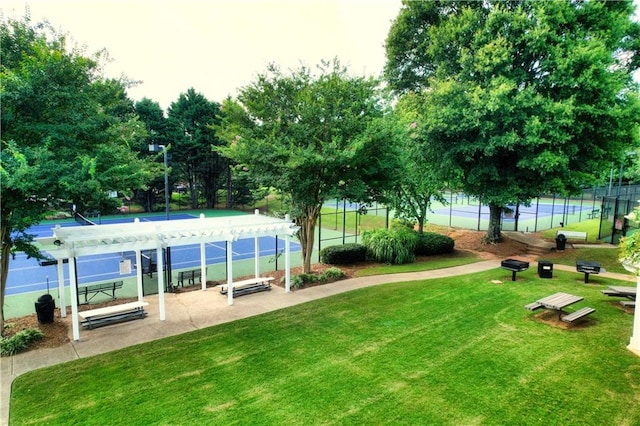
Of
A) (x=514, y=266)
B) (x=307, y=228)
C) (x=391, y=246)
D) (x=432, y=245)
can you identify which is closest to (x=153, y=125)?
(x=307, y=228)

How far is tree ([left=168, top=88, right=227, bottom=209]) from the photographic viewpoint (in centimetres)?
4053

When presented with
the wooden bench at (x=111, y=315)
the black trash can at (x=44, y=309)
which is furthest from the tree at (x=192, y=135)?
the black trash can at (x=44, y=309)

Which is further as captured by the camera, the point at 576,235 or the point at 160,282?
the point at 576,235

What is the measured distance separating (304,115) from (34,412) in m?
10.0

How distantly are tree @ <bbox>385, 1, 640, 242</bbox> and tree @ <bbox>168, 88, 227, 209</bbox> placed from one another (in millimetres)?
28345

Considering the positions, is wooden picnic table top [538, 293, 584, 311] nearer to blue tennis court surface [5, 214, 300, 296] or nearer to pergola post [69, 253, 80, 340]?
blue tennis court surface [5, 214, 300, 296]

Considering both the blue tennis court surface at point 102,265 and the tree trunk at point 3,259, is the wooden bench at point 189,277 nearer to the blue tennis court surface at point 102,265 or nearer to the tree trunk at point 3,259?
the blue tennis court surface at point 102,265

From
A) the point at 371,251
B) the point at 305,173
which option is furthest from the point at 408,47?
the point at 305,173

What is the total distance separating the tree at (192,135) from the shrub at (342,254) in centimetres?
2755

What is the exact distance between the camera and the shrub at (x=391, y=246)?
55.9 ft

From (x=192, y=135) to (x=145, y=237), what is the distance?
111ft

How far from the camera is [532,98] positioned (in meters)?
15.3

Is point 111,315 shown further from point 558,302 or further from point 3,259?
point 558,302

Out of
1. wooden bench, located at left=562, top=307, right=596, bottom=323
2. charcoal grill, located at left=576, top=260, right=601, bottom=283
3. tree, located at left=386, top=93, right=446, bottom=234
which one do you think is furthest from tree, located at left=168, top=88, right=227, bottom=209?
wooden bench, located at left=562, top=307, right=596, bottom=323
